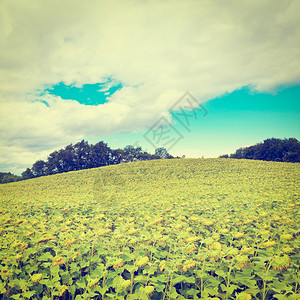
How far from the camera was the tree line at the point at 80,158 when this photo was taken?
49.0m

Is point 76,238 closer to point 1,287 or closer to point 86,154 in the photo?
point 1,287

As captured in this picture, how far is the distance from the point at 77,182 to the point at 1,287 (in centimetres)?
2182

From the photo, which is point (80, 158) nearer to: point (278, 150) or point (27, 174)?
point (27, 174)

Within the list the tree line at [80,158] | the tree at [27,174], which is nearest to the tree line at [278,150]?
the tree line at [80,158]

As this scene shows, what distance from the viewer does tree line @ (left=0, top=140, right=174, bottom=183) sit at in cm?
4900

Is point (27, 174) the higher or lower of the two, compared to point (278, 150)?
lower

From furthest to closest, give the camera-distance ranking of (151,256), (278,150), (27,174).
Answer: (27,174), (278,150), (151,256)

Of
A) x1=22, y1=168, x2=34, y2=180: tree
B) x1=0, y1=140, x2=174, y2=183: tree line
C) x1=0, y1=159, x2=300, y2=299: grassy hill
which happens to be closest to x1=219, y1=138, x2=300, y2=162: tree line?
x1=0, y1=140, x2=174, y2=183: tree line

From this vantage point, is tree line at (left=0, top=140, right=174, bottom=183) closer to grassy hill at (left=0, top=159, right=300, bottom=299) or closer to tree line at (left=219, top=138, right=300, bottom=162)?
tree line at (left=219, top=138, right=300, bottom=162)

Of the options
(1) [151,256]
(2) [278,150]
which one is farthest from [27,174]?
(2) [278,150]

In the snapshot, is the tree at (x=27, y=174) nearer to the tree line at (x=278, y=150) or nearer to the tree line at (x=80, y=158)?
the tree line at (x=80, y=158)

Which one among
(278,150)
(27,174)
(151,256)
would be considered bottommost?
(151,256)

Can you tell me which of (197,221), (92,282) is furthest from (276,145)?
(92,282)

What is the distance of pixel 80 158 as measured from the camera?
173 feet
